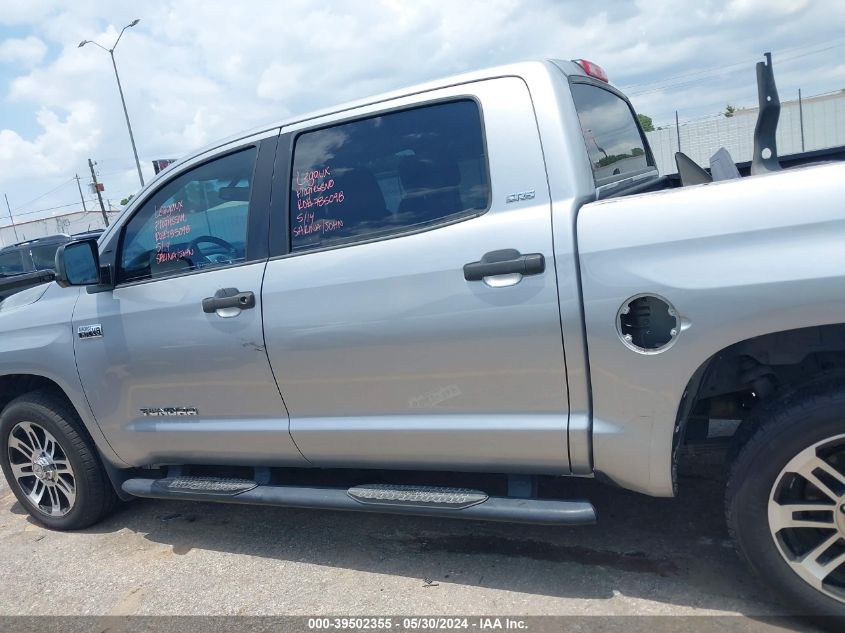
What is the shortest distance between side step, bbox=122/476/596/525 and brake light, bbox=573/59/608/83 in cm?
187

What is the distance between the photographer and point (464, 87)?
2746mm

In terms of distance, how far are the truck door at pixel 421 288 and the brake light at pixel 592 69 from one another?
0.62 metres

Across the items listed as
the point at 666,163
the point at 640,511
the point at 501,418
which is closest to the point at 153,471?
the point at 501,418

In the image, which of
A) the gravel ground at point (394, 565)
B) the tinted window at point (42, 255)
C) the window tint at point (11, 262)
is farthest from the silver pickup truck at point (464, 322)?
the window tint at point (11, 262)

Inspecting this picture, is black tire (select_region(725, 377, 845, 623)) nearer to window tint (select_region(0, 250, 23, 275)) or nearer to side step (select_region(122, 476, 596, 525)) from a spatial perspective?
side step (select_region(122, 476, 596, 525))

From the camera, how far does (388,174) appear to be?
9.43ft

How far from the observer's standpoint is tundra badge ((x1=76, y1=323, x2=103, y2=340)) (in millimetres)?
3465

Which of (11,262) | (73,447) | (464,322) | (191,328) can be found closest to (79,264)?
(191,328)

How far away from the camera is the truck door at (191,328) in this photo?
3.10 m

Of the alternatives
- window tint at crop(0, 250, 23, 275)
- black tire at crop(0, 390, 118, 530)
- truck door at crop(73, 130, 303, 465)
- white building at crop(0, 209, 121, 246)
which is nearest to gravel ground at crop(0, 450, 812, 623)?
black tire at crop(0, 390, 118, 530)

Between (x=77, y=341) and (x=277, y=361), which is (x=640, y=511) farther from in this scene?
(x=77, y=341)

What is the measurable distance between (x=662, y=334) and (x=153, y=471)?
296 cm

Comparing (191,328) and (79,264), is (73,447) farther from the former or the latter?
(191,328)

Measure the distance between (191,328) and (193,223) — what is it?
0.54 m
